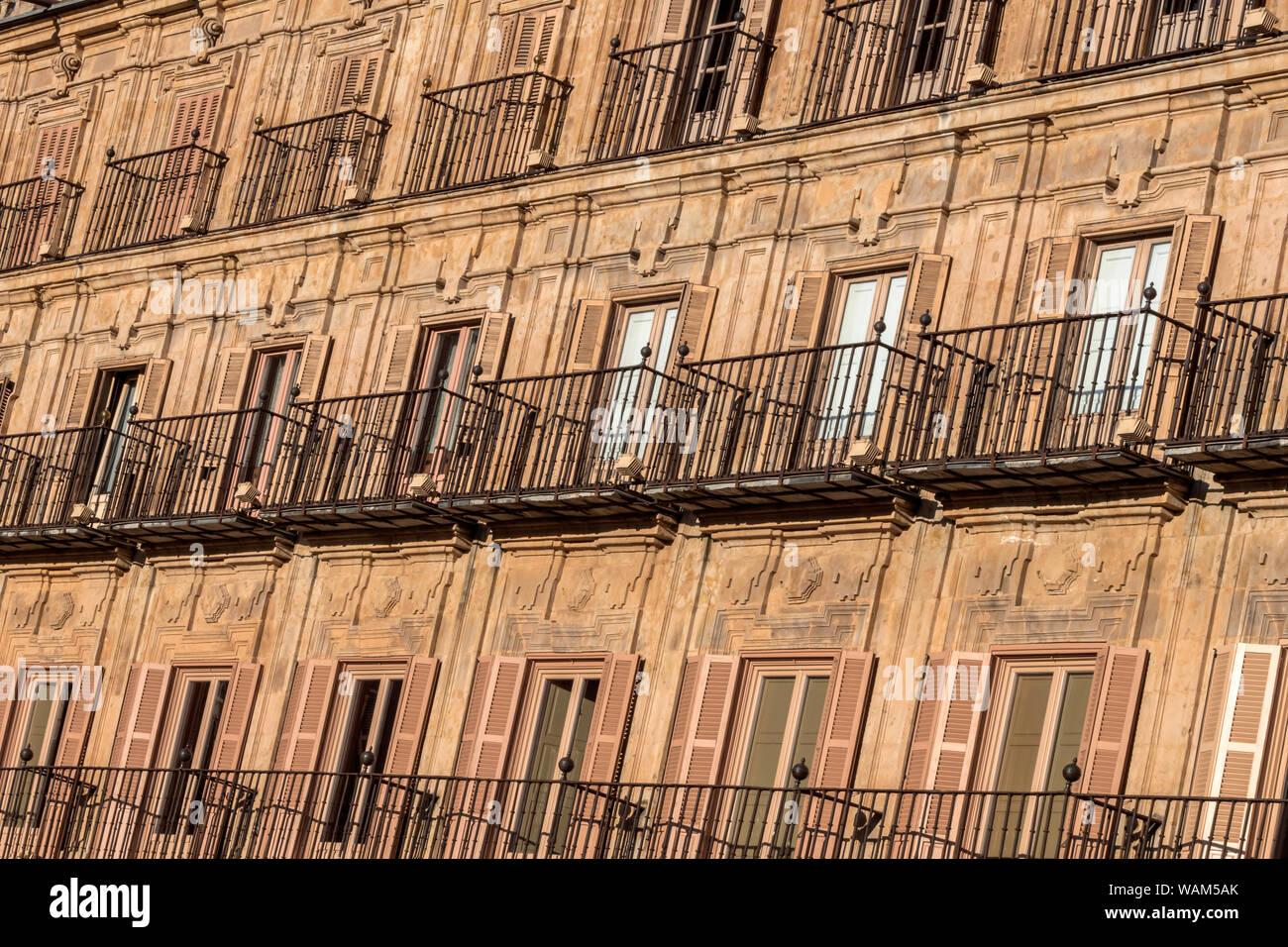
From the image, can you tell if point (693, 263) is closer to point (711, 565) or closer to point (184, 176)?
A: point (711, 565)

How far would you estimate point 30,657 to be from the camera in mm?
30688

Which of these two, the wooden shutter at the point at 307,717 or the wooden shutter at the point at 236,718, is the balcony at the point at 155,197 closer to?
the wooden shutter at the point at 236,718

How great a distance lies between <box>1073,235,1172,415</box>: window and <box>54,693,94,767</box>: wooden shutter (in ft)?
40.3

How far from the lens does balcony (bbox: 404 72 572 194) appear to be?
28.0m

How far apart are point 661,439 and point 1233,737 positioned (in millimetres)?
6456

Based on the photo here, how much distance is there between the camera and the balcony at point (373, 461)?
26.7m

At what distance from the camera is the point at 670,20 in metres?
27.5

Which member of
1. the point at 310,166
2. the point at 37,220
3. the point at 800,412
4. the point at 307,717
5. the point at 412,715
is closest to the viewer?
the point at 800,412

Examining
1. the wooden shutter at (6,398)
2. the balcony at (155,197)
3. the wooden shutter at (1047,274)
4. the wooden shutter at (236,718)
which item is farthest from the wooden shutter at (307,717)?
the wooden shutter at (1047,274)

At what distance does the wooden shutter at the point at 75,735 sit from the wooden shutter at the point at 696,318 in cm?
827

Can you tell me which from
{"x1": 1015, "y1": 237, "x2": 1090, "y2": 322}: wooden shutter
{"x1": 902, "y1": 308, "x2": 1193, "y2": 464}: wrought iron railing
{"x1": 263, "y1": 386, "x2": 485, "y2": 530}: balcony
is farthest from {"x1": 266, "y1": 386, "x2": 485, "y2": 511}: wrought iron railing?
{"x1": 1015, "y1": 237, "x2": 1090, "y2": 322}: wooden shutter

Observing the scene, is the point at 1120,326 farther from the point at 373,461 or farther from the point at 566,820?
the point at 373,461

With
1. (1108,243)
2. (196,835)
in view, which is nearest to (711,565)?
(1108,243)

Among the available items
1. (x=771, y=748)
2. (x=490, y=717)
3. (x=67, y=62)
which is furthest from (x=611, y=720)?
(x=67, y=62)
